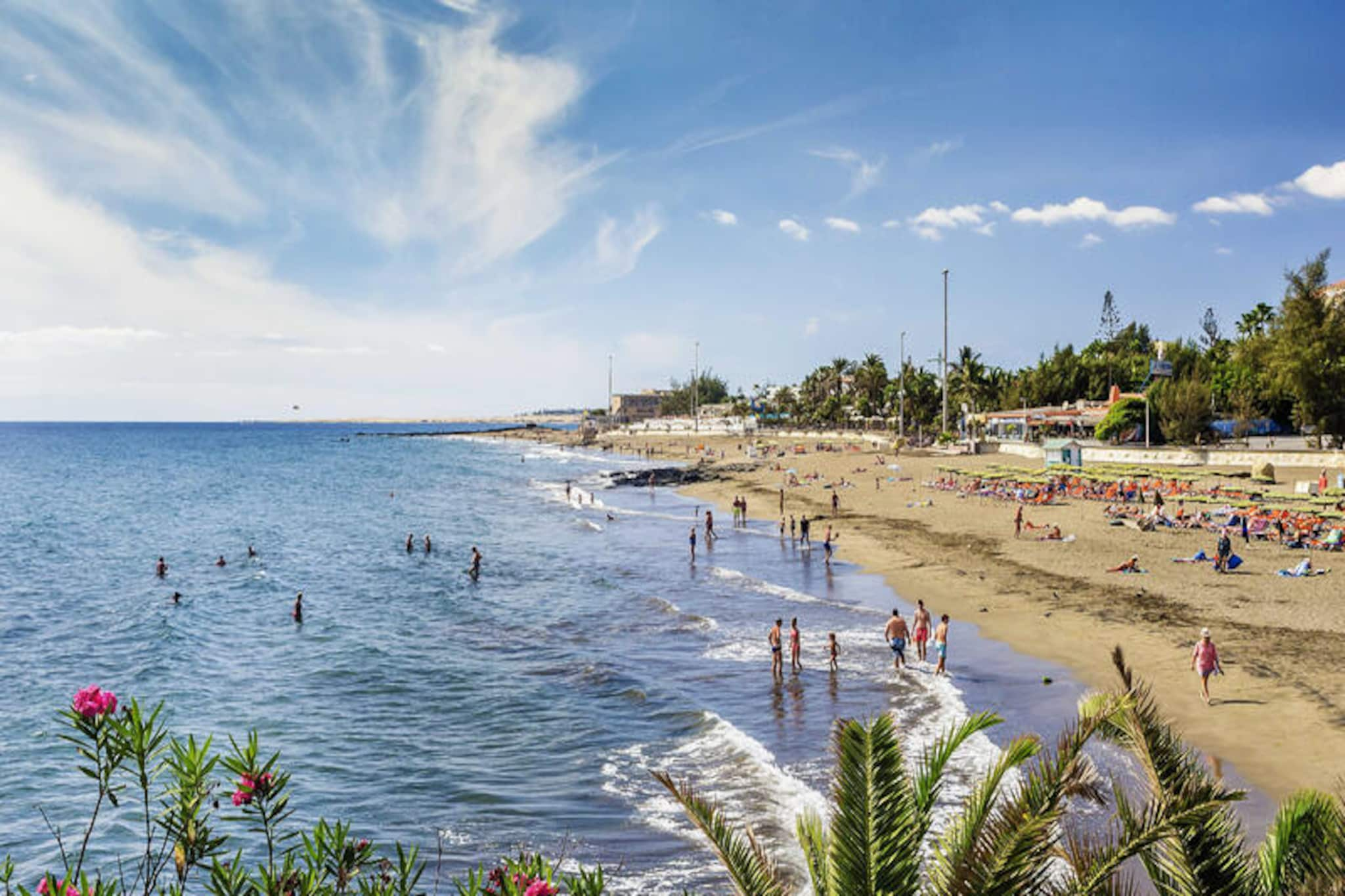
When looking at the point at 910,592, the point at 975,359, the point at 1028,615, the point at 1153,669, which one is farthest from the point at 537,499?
the point at 975,359

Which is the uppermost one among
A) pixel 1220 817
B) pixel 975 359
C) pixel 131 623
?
pixel 975 359

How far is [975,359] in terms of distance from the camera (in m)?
98.4

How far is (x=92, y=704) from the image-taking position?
443cm

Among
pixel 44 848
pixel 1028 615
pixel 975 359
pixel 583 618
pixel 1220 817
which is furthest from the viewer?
pixel 975 359

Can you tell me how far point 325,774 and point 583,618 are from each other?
39.1ft

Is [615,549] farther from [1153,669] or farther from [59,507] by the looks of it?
[59,507]

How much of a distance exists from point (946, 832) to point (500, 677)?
16.4 m

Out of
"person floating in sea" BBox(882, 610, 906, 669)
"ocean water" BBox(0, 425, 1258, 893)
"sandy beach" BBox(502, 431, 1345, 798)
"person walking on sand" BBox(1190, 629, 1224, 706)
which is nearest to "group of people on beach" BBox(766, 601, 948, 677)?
"person floating in sea" BBox(882, 610, 906, 669)

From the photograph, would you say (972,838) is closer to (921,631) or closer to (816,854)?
(816,854)

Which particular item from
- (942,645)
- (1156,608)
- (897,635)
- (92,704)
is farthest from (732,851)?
(1156,608)

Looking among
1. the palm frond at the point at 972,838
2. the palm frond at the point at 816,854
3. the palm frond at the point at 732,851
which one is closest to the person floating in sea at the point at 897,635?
the palm frond at the point at 816,854

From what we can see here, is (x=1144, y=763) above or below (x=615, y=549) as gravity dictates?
above

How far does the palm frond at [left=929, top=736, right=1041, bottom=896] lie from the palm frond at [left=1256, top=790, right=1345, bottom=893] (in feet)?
4.57

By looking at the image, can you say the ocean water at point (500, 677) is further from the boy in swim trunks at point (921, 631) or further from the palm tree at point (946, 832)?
the palm tree at point (946, 832)
